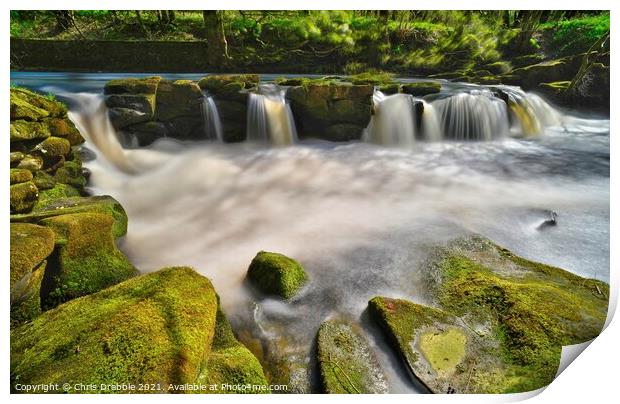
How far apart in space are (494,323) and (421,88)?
8.58 ft

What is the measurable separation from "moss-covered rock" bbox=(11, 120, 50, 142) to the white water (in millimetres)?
545

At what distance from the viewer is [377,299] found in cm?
272

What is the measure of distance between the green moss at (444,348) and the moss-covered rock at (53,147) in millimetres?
3421

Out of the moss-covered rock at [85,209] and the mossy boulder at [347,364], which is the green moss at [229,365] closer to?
the mossy boulder at [347,364]

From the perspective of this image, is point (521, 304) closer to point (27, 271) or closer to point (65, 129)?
point (27, 271)

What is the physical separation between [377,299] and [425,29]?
2.47 m

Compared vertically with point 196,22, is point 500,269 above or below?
below

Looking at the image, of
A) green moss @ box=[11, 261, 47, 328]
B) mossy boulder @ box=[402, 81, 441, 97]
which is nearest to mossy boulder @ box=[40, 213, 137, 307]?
green moss @ box=[11, 261, 47, 328]

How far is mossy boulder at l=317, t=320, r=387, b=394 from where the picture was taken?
2279mm

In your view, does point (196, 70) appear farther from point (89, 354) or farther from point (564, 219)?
point (564, 219)

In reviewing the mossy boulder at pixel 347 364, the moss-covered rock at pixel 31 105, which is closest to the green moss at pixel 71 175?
the moss-covered rock at pixel 31 105

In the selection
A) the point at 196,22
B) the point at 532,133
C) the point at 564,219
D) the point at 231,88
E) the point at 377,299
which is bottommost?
the point at 377,299

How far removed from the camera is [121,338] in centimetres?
199

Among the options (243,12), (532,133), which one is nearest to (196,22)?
(243,12)
